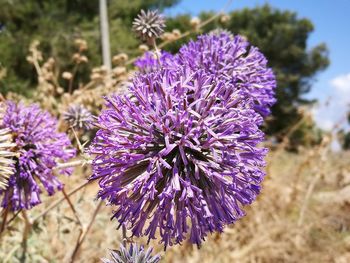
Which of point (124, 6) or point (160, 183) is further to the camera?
point (124, 6)

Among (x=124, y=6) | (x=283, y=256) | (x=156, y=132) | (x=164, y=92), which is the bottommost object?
(x=283, y=256)

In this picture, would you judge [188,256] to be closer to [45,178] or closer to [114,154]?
[45,178]

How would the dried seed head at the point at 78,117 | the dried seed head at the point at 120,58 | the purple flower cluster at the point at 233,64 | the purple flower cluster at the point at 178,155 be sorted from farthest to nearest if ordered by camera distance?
the dried seed head at the point at 120,58, the dried seed head at the point at 78,117, the purple flower cluster at the point at 233,64, the purple flower cluster at the point at 178,155

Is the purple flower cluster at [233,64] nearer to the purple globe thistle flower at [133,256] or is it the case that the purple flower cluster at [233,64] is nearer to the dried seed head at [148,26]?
the dried seed head at [148,26]

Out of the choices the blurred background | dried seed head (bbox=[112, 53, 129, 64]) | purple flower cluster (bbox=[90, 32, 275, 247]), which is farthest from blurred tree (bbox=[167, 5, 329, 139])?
purple flower cluster (bbox=[90, 32, 275, 247])

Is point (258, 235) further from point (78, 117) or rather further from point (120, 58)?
point (78, 117)

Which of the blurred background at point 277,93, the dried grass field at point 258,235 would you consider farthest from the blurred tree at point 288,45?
the dried grass field at point 258,235

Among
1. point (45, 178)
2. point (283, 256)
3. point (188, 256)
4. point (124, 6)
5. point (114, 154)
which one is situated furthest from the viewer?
point (124, 6)

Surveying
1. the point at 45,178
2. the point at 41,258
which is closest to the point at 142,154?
the point at 45,178
